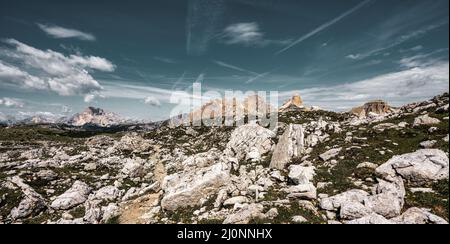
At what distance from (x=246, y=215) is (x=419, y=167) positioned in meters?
14.8

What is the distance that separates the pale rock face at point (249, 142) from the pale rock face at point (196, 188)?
11.0 meters

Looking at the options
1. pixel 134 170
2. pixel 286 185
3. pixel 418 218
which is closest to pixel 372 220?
pixel 418 218

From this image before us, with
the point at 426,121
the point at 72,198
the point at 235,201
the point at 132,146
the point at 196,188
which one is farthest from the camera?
the point at 132,146

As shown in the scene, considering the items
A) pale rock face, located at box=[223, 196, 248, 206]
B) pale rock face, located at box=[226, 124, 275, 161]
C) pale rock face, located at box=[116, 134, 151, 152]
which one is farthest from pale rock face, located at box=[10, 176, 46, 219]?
pale rock face, located at box=[116, 134, 151, 152]

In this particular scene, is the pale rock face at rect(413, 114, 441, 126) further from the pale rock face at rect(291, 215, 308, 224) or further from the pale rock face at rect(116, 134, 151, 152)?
the pale rock face at rect(116, 134, 151, 152)

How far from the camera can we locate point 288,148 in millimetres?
31734

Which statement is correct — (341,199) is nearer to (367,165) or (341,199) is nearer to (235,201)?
(367,165)

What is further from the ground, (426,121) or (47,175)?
(426,121)

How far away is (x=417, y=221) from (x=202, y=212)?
48.4 ft

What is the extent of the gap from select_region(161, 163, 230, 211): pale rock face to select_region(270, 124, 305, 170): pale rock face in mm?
6908

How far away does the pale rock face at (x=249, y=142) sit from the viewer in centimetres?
3819

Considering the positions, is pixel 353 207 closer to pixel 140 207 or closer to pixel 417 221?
pixel 417 221

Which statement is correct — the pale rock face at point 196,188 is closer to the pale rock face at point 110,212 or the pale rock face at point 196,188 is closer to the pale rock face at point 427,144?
the pale rock face at point 110,212

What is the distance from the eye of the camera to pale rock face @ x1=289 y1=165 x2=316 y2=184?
2308 centimetres
